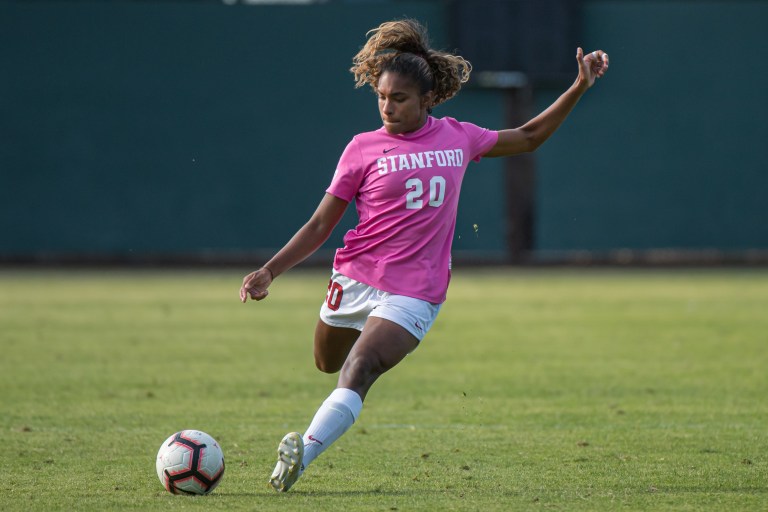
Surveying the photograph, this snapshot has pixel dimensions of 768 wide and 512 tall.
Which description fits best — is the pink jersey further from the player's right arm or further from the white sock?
the white sock

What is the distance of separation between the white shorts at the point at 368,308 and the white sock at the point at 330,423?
0.44 meters

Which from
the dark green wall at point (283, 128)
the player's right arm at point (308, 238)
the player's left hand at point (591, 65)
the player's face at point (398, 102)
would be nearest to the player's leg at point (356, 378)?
the player's right arm at point (308, 238)

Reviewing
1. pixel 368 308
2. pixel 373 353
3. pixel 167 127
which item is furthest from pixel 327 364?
pixel 167 127

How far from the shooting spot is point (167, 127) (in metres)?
28.4

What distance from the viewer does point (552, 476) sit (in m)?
6.17

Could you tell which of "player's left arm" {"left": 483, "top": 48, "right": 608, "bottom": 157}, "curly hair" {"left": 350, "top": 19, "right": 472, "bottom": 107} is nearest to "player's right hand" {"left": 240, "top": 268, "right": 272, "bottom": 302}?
"curly hair" {"left": 350, "top": 19, "right": 472, "bottom": 107}

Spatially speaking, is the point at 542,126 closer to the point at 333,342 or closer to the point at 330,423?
the point at 333,342

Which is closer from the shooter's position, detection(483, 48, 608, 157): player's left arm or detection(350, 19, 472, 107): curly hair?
detection(350, 19, 472, 107): curly hair

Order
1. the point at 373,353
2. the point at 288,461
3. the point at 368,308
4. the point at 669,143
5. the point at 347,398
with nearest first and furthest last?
the point at 288,461, the point at 347,398, the point at 373,353, the point at 368,308, the point at 669,143

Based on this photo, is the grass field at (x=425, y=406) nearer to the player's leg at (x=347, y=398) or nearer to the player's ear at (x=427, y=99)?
the player's leg at (x=347, y=398)

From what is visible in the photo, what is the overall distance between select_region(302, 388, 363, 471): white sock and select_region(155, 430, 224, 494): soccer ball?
0.53 metres

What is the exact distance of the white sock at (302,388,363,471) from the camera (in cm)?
546

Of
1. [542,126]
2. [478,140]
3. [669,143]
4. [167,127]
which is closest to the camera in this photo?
[478,140]

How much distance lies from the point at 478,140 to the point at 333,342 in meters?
1.23
